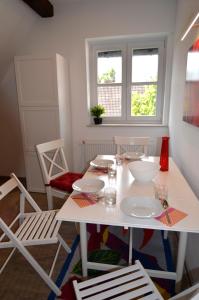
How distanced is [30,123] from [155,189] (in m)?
2.01

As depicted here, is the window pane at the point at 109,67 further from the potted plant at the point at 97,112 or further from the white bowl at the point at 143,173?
the white bowl at the point at 143,173

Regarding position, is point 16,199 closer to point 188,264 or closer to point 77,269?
point 77,269

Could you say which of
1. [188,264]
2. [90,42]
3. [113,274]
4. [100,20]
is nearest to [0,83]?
[90,42]

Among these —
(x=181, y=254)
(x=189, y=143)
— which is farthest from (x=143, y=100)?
(x=181, y=254)

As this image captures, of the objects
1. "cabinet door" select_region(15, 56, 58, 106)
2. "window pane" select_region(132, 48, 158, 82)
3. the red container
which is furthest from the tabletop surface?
"window pane" select_region(132, 48, 158, 82)

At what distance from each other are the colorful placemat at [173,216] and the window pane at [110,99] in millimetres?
2242

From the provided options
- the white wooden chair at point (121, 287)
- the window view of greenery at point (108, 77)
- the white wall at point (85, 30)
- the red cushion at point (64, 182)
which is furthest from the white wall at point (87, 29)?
the white wooden chair at point (121, 287)

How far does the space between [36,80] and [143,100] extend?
1.59 metres

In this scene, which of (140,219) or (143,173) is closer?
(140,219)

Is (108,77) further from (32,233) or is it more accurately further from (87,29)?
(32,233)

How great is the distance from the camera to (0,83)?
309 centimetres

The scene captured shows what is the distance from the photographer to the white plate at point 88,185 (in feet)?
4.32

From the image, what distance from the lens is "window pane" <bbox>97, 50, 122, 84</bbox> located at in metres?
2.96

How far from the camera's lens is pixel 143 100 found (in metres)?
3.02
